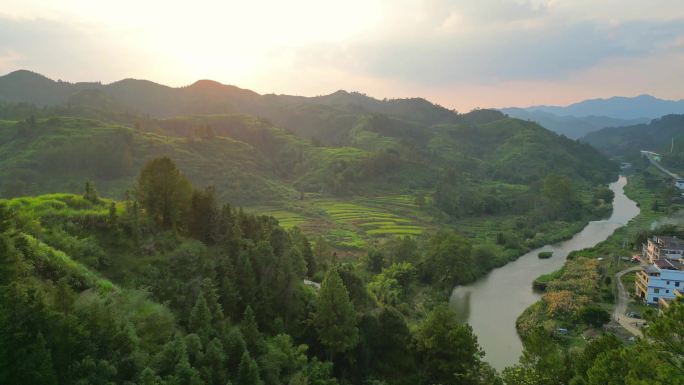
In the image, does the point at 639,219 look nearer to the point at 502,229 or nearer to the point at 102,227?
the point at 502,229

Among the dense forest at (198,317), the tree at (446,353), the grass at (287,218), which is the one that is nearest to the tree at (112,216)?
the dense forest at (198,317)

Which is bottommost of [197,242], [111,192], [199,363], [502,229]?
[502,229]

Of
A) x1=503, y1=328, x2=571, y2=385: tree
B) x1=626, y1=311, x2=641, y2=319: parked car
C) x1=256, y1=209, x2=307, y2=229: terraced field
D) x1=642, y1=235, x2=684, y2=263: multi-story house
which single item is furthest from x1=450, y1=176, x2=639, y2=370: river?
x1=256, y1=209, x2=307, y2=229: terraced field

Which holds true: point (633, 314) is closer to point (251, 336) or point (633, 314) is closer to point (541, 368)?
point (541, 368)

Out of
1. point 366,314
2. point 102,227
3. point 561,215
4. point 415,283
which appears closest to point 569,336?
point 415,283

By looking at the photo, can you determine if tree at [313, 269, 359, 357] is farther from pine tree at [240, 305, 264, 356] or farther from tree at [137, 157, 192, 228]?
tree at [137, 157, 192, 228]

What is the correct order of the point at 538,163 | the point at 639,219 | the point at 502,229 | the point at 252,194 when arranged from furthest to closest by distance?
the point at 538,163, the point at 252,194, the point at 639,219, the point at 502,229

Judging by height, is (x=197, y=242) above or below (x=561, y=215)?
above
